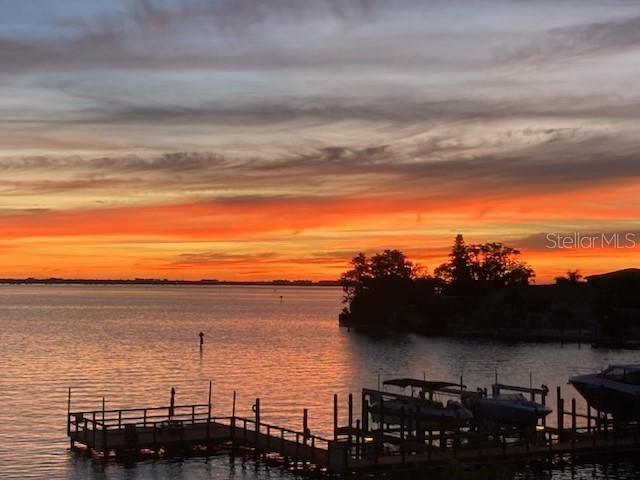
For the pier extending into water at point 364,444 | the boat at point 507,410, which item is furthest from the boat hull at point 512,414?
the pier extending into water at point 364,444

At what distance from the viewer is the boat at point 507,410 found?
55219 mm

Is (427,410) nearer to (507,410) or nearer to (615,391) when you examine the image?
(507,410)

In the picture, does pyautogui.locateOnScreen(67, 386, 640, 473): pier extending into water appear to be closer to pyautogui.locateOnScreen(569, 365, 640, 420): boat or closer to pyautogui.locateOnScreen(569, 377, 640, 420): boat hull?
pyautogui.locateOnScreen(569, 377, 640, 420): boat hull

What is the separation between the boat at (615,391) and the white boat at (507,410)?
496 cm

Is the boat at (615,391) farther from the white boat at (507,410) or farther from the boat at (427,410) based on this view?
the boat at (427,410)

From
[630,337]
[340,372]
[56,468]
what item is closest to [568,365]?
[340,372]

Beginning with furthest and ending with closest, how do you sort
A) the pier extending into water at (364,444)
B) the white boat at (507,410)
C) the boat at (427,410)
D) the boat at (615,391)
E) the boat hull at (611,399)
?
the boat at (615,391)
the boat hull at (611,399)
the white boat at (507,410)
the boat at (427,410)
the pier extending into water at (364,444)

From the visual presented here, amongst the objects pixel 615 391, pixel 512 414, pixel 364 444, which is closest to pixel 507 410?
pixel 512 414

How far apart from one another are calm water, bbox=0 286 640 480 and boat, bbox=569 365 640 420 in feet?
26.8

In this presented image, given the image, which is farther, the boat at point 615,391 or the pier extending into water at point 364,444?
the boat at point 615,391

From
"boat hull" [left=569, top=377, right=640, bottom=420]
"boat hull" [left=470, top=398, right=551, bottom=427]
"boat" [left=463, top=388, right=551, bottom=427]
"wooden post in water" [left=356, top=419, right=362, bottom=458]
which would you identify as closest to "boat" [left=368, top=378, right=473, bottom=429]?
"boat" [left=463, top=388, right=551, bottom=427]

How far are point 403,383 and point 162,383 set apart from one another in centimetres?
4112

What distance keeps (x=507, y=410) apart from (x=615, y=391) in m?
7.55

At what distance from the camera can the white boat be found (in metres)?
55.2
